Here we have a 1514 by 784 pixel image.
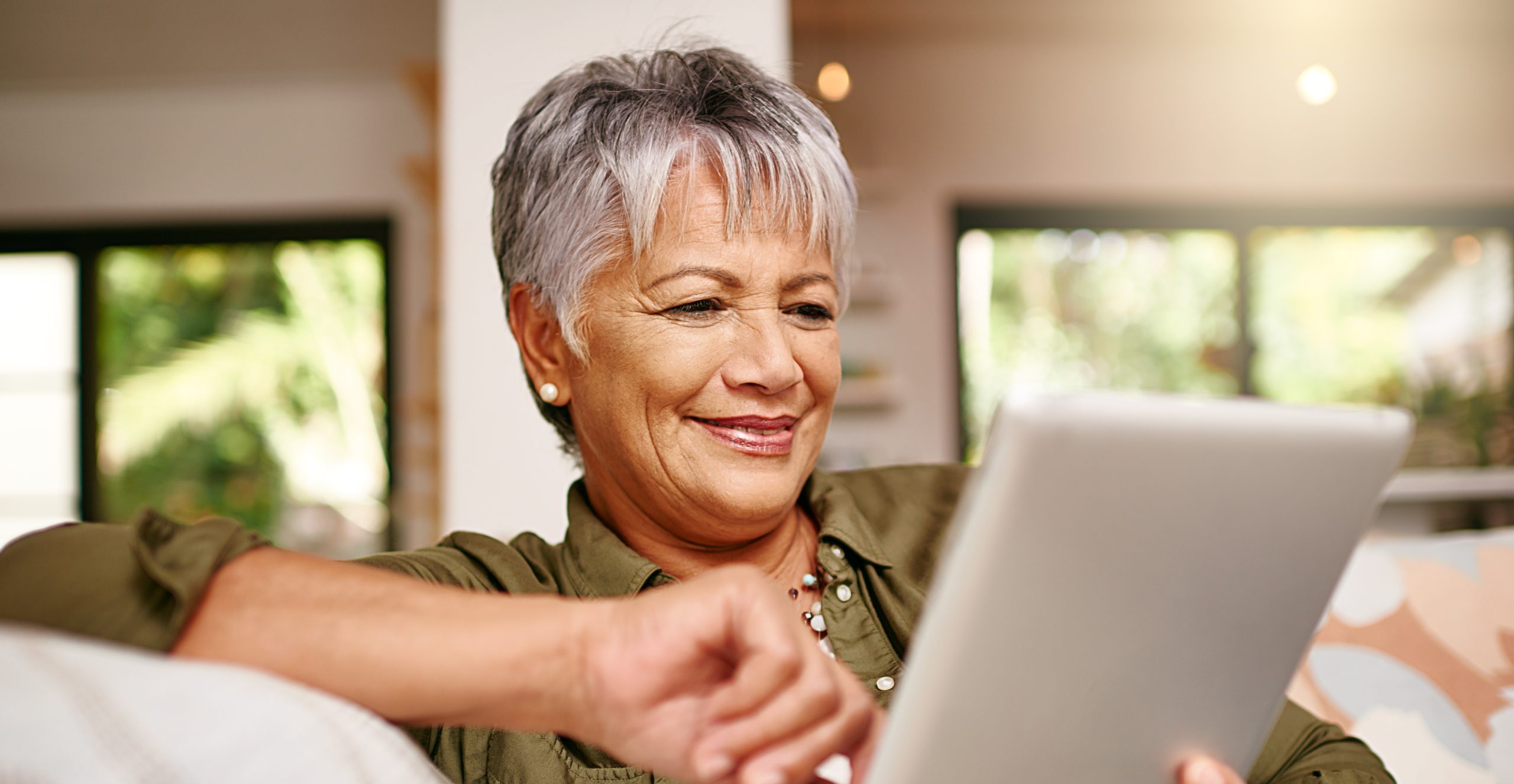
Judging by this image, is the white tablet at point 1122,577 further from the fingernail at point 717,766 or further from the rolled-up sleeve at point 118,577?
the rolled-up sleeve at point 118,577

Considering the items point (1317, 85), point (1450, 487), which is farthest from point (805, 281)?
point (1317, 85)

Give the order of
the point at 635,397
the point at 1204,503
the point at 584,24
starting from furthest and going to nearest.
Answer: the point at 584,24 < the point at 635,397 < the point at 1204,503

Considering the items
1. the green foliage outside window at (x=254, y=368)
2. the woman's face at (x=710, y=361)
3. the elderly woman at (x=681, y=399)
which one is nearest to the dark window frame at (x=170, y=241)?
the green foliage outside window at (x=254, y=368)

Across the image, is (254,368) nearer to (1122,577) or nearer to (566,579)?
(566,579)

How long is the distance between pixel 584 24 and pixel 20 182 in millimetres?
4450

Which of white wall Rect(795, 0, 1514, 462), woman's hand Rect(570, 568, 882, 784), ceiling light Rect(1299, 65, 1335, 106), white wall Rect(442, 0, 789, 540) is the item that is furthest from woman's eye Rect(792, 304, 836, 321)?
ceiling light Rect(1299, 65, 1335, 106)

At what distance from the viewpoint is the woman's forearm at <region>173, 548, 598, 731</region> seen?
0.61 meters

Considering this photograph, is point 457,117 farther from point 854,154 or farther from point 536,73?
point 854,154

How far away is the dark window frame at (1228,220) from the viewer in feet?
16.9

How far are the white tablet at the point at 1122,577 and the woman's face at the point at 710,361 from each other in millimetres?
500

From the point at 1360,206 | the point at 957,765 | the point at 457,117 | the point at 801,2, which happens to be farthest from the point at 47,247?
the point at 1360,206

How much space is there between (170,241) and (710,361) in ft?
16.5

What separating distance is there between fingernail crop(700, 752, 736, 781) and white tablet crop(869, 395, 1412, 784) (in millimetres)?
83

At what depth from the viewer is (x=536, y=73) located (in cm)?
217
